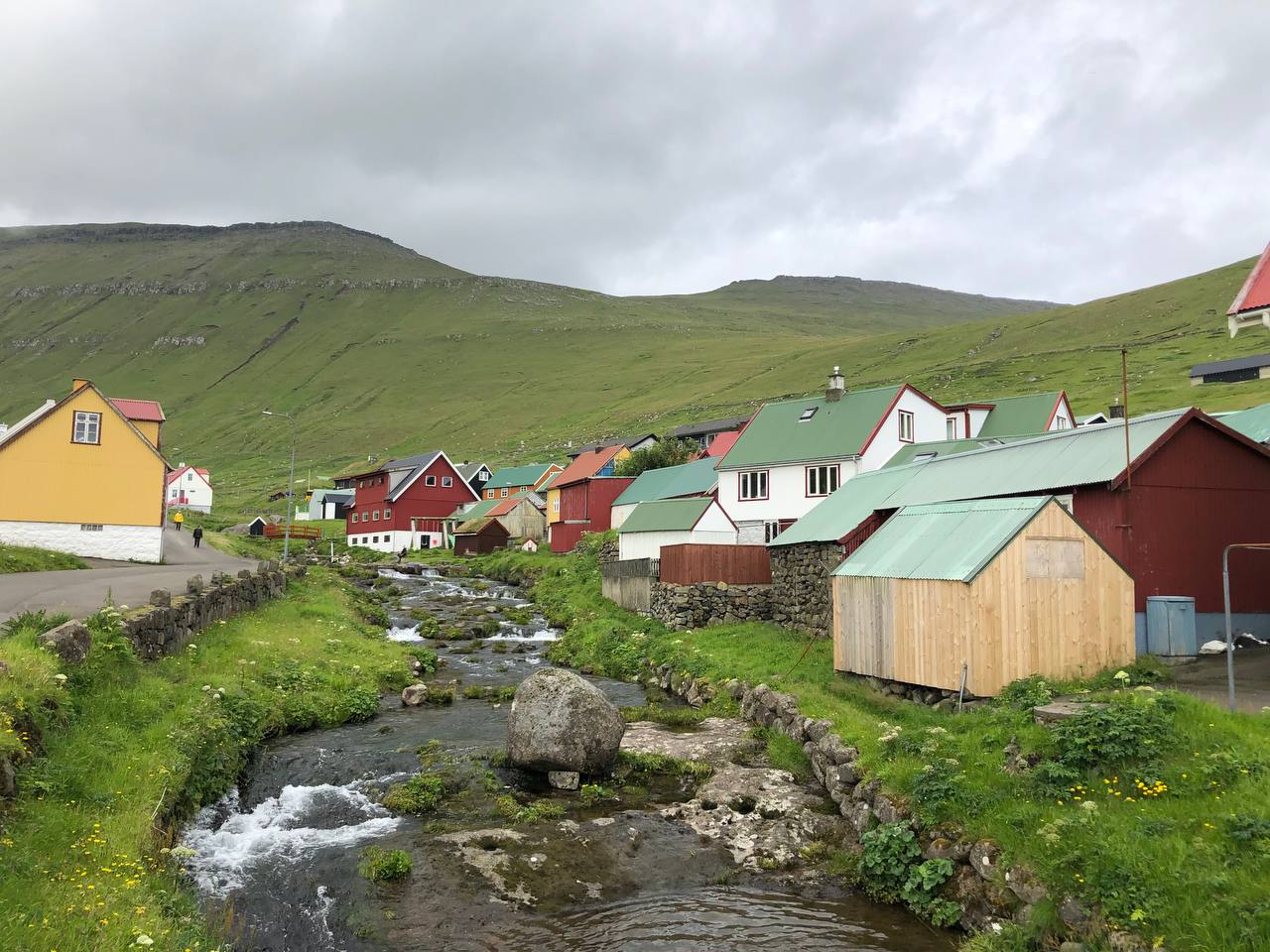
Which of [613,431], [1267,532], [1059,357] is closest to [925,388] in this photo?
[1059,357]

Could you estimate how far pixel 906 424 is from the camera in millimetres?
49938

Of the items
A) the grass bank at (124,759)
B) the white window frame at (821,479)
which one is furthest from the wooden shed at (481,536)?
the grass bank at (124,759)

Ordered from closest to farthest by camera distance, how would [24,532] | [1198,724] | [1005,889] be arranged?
1. [1005,889]
2. [1198,724]
3. [24,532]

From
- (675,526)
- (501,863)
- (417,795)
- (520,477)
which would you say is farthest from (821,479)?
(520,477)

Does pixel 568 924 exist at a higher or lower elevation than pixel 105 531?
lower

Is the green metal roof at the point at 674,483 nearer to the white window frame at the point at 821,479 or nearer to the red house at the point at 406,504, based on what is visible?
the white window frame at the point at 821,479

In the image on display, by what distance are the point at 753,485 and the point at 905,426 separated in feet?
31.6

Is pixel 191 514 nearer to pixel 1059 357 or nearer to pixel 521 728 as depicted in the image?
pixel 521 728

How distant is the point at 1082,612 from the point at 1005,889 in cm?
892

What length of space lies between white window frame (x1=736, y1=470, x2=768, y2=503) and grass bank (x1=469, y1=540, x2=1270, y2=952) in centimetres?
3084

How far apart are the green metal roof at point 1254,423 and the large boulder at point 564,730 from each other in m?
23.3

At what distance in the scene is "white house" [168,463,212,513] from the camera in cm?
11750

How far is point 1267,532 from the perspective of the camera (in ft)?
80.0

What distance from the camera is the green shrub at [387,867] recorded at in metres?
13.9
